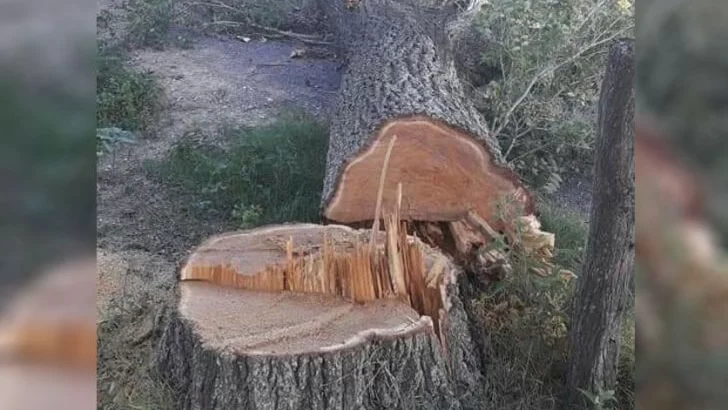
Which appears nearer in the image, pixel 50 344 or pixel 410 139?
pixel 50 344

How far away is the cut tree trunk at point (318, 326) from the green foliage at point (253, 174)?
0.04m

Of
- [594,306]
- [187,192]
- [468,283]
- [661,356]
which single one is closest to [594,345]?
[594,306]

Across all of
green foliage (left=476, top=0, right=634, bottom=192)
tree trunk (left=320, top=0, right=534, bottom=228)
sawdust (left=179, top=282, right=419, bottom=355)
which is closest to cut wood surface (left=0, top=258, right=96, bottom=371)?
sawdust (left=179, top=282, right=419, bottom=355)

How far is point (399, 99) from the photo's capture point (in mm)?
1586

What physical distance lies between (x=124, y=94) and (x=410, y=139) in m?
0.50

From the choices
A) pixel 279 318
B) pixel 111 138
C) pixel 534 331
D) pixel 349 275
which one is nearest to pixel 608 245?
pixel 534 331

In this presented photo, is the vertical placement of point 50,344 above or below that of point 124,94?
below

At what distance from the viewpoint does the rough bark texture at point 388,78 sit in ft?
5.11

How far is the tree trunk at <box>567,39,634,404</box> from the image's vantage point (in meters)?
1.46

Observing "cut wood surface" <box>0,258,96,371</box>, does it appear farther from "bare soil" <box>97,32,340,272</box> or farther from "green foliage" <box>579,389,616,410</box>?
"green foliage" <box>579,389,616,410</box>

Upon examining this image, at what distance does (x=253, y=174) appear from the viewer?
1553 mm

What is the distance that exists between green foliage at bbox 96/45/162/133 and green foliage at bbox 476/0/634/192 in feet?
1.96

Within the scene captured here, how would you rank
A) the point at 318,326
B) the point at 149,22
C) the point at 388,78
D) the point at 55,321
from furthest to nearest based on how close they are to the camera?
the point at 388,78 < the point at 149,22 < the point at 318,326 < the point at 55,321

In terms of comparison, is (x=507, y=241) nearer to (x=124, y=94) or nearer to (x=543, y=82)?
(x=543, y=82)
